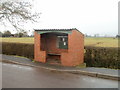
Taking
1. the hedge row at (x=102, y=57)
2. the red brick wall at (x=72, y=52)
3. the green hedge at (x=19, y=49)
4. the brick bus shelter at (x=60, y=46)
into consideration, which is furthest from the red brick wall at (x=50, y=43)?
the green hedge at (x=19, y=49)

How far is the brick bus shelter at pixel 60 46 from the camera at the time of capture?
9695mm

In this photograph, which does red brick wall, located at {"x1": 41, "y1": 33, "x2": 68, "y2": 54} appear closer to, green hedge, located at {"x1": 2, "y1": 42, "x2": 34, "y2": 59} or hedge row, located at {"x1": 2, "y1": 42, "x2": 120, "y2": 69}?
hedge row, located at {"x1": 2, "y1": 42, "x2": 120, "y2": 69}

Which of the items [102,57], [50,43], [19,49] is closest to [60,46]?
[50,43]

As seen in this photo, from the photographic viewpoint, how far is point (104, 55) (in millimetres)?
11539

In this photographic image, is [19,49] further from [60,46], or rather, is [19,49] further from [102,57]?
[102,57]

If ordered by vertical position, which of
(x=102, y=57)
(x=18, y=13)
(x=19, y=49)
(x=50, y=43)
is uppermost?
(x=18, y=13)

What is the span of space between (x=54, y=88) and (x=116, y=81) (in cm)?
372

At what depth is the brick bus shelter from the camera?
970 cm

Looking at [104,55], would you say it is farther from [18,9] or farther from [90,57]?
[18,9]

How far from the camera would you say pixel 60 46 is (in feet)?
39.7

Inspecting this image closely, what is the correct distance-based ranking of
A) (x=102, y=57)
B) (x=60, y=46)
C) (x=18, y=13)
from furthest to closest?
(x=60, y=46) → (x=102, y=57) → (x=18, y=13)

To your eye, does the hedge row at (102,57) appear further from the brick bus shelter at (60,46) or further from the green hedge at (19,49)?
the green hedge at (19,49)

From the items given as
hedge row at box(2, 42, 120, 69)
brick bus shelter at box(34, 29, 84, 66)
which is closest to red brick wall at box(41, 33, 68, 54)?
brick bus shelter at box(34, 29, 84, 66)

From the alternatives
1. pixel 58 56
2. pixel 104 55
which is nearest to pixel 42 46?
pixel 58 56
